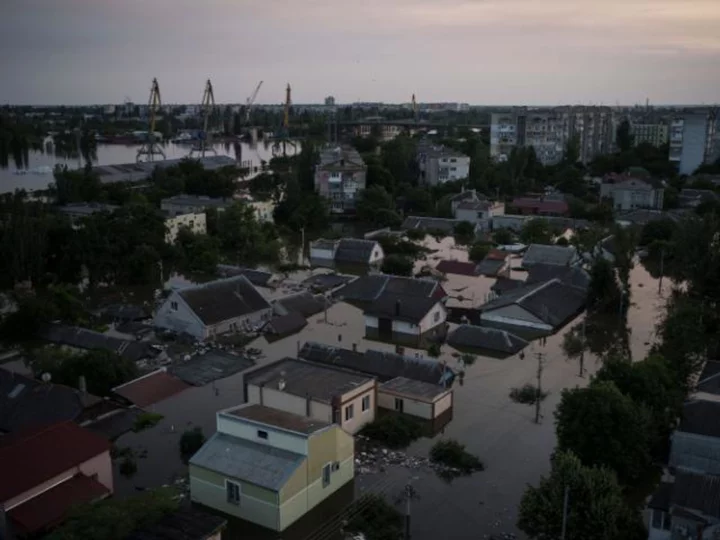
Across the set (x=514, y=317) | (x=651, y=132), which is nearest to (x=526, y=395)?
(x=514, y=317)

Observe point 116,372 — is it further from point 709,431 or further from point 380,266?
point 380,266

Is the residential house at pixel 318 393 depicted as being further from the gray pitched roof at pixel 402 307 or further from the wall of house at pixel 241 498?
the gray pitched roof at pixel 402 307

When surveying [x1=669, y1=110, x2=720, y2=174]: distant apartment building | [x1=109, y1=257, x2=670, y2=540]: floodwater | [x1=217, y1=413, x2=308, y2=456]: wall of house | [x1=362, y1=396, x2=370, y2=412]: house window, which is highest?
[x1=669, y1=110, x2=720, y2=174]: distant apartment building

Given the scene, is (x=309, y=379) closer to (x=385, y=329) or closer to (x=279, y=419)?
(x=279, y=419)

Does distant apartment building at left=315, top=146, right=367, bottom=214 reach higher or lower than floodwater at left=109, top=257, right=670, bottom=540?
higher

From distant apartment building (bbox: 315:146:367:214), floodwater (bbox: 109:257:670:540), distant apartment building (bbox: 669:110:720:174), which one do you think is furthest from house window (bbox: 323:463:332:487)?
distant apartment building (bbox: 669:110:720:174)

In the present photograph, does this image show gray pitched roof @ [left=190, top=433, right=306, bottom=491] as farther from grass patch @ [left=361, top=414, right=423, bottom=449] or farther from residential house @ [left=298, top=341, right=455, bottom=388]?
residential house @ [left=298, top=341, right=455, bottom=388]

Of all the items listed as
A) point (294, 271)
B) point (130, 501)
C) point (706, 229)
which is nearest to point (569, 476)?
point (130, 501)
